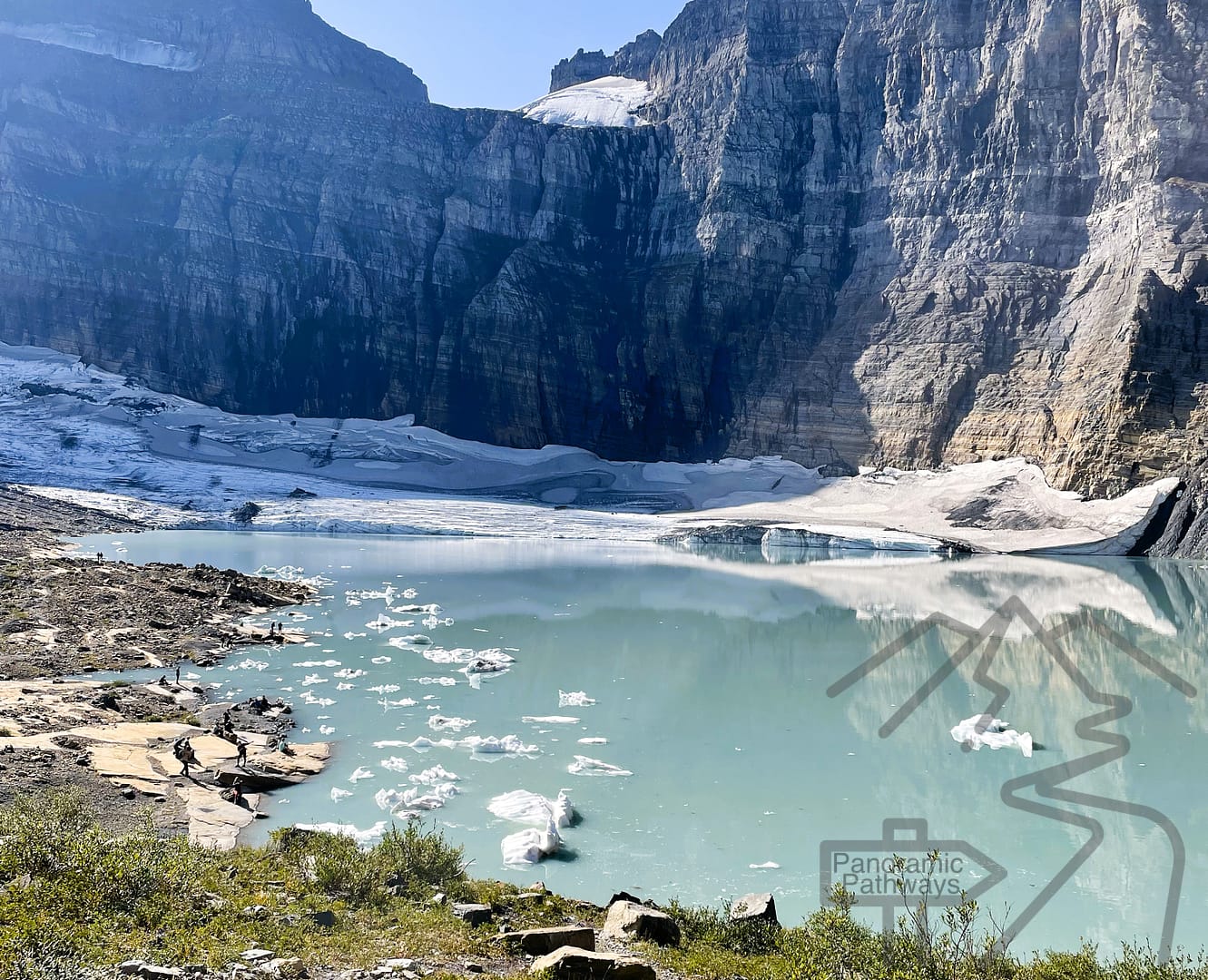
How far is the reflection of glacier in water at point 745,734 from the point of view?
9.22m

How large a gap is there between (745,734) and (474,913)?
26.6 ft

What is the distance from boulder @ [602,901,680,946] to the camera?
22.0 feet

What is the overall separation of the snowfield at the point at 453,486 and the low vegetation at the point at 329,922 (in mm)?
49340

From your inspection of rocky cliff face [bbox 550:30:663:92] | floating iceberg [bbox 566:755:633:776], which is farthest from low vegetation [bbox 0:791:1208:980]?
rocky cliff face [bbox 550:30:663:92]

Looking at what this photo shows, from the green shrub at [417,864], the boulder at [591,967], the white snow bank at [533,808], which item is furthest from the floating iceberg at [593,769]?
the boulder at [591,967]

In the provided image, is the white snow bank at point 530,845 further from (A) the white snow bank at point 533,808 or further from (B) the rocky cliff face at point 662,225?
(B) the rocky cliff face at point 662,225

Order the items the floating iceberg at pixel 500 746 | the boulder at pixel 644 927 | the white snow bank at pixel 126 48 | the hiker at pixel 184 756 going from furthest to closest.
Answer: the white snow bank at pixel 126 48
the floating iceberg at pixel 500 746
the hiker at pixel 184 756
the boulder at pixel 644 927

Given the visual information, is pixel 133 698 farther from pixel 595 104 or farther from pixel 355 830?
pixel 595 104

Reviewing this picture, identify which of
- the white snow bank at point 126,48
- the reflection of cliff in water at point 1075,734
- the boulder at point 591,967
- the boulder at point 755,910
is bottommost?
the reflection of cliff in water at point 1075,734

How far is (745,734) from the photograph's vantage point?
47.0 ft

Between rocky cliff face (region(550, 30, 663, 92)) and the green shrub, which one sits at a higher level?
rocky cliff face (region(550, 30, 663, 92))

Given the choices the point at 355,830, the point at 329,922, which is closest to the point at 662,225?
the point at 355,830

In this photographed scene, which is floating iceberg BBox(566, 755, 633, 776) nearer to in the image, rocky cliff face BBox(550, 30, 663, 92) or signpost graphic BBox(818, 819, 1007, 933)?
signpost graphic BBox(818, 819, 1007, 933)

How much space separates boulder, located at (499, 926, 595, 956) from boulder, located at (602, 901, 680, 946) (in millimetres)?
416
